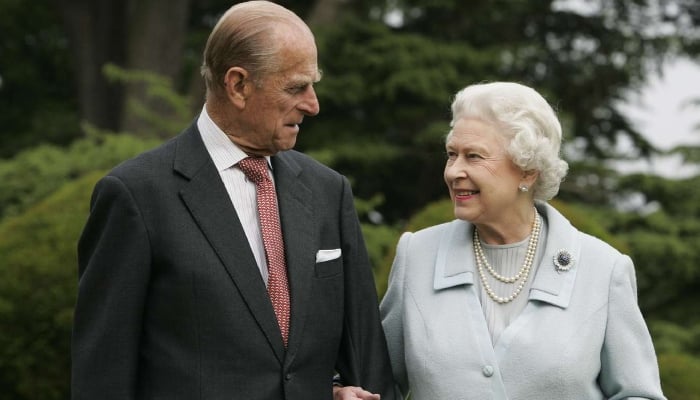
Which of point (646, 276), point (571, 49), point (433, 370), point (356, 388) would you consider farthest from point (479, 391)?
point (571, 49)

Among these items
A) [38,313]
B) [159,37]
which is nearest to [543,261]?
[38,313]

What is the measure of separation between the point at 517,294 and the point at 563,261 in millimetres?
175

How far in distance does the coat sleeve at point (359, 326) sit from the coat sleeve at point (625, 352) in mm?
680

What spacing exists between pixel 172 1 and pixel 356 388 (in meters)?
9.57

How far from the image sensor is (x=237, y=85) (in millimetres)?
3350

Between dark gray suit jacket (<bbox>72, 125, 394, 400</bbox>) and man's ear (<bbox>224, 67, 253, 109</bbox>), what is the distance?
0.18 metres

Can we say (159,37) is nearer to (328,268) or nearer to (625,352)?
(328,268)

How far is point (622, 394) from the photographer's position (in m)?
3.51

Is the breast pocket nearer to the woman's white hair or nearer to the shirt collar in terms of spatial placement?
the shirt collar

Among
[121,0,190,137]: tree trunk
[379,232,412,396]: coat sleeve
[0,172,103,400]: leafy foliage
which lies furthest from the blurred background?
[379,232,412,396]: coat sleeve

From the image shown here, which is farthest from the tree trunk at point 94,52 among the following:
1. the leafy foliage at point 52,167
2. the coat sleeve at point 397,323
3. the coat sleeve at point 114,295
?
the coat sleeve at point 114,295

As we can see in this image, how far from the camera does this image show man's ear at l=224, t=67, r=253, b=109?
→ 3.33 metres

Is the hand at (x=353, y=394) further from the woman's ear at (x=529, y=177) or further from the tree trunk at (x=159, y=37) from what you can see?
the tree trunk at (x=159, y=37)

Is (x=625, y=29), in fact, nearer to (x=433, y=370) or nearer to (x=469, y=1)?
(x=469, y=1)
